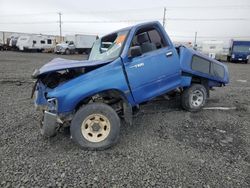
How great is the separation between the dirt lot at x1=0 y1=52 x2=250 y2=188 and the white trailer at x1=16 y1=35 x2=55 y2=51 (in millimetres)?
34641

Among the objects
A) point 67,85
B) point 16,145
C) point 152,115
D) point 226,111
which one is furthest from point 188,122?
point 16,145

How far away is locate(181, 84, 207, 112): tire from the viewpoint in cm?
587

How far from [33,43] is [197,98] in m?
36.6

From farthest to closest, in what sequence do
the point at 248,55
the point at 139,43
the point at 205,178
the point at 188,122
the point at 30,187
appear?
the point at 248,55 → the point at 188,122 → the point at 139,43 → the point at 205,178 → the point at 30,187

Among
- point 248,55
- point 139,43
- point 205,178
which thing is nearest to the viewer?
point 205,178

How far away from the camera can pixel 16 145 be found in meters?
4.05

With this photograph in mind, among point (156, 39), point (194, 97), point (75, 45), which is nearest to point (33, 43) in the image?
point (75, 45)

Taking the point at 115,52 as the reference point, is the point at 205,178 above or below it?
below

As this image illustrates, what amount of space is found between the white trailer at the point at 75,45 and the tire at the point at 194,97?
105ft

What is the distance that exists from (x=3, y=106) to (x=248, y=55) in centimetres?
3110

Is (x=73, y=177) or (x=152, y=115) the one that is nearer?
(x=73, y=177)

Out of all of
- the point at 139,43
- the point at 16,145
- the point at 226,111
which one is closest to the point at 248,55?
the point at 226,111

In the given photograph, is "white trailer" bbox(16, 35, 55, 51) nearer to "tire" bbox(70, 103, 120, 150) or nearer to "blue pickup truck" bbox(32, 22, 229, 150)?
"blue pickup truck" bbox(32, 22, 229, 150)

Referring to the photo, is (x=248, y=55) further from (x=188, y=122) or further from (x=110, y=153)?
(x=110, y=153)
